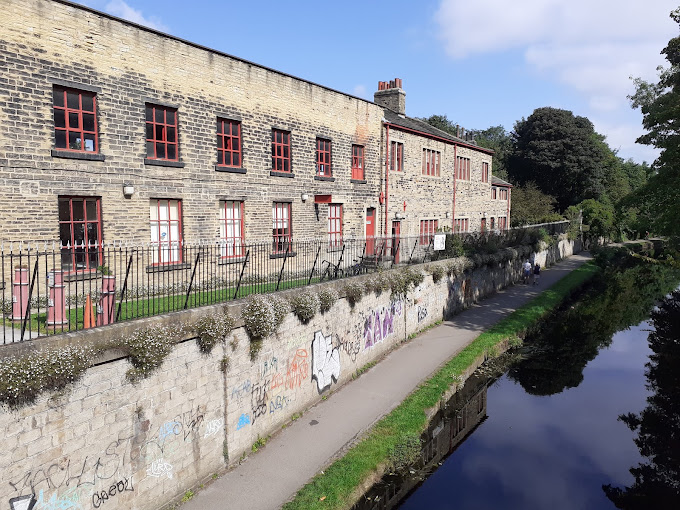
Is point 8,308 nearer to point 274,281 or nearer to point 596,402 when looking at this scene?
point 274,281

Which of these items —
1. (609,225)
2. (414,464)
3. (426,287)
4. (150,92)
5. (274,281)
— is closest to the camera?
(414,464)

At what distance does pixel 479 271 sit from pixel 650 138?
29.0ft

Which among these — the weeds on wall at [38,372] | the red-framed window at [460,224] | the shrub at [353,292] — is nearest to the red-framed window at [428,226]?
the red-framed window at [460,224]

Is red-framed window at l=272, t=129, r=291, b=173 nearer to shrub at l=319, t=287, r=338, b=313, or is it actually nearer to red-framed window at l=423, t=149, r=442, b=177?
shrub at l=319, t=287, r=338, b=313

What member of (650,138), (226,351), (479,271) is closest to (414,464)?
(226,351)

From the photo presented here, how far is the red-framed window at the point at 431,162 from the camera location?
2593cm

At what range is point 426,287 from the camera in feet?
58.0

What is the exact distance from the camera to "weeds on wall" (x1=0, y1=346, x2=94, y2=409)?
5.47 meters

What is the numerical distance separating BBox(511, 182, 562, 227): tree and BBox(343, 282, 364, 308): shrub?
102ft

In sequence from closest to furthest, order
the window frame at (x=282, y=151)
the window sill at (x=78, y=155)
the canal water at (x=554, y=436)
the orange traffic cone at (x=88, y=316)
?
1. the orange traffic cone at (x=88, y=316)
2. the canal water at (x=554, y=436)
3. the window sill at (x=78, y=155)
4. the window frame at (x=282, y=151)

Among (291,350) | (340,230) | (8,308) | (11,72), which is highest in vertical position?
(11,72)

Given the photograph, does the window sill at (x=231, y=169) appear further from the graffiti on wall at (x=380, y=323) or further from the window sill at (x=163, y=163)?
the graffiti on wall at (x=380, y=323)

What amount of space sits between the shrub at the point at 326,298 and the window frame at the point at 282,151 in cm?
688

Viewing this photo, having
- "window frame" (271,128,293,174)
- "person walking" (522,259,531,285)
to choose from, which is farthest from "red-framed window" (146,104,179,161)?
"person walking" (522,259,531,285)
